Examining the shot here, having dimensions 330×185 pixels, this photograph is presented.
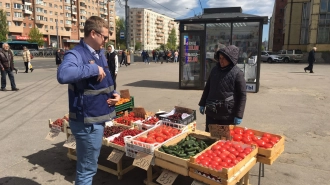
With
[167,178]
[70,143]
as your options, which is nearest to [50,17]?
[70,143]

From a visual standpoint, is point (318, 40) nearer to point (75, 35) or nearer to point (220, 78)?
point (220, 78)

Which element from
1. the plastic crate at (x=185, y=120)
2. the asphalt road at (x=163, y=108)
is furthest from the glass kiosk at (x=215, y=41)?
the plastic crate at (x=185, y=120)

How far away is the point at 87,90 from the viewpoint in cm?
242

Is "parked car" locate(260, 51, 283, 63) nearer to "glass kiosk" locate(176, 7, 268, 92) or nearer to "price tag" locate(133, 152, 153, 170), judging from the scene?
"glass kiosk" locate(176, 7, 268, 92)

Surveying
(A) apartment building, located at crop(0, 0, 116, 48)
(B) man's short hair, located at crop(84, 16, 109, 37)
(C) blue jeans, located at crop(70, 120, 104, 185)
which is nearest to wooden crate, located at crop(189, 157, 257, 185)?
(C) blue jeans, located at crop(70, 120, 104, 185)

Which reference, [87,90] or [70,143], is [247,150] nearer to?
[87,90]

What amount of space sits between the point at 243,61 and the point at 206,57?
1.58 metres

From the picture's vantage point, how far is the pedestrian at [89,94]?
7.73 ft

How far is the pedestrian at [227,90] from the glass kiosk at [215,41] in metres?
6.68

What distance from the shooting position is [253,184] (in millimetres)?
3734

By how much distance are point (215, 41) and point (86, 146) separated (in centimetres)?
964

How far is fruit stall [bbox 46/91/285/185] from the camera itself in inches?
113

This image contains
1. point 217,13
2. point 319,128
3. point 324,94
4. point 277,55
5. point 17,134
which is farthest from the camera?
point 277,55

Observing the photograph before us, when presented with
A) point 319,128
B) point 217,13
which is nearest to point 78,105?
point 319,128
